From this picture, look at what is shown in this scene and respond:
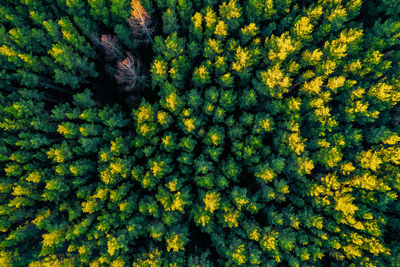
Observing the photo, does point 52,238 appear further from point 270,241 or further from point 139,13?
point 139,13

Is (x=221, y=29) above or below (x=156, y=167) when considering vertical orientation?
above

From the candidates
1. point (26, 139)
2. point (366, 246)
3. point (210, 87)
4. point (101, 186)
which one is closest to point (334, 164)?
point (366, 246)

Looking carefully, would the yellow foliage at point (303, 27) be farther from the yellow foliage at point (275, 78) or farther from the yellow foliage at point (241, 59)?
the yellow foliage at point (241, 59)

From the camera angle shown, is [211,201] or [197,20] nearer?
[211,201]

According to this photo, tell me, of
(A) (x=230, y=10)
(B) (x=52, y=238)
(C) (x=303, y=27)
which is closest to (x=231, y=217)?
(B) (x=52, y=238)

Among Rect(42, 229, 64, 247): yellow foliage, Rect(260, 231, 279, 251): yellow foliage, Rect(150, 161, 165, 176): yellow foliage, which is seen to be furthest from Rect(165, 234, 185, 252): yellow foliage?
Rect(42, 229, 64, 247): yellow foliage

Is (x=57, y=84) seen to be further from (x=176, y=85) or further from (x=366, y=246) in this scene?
(x=366, y=246)

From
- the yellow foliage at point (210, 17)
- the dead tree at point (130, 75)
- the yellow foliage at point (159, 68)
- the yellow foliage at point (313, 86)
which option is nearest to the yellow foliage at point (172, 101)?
the yellow foliage at point (159, 68)

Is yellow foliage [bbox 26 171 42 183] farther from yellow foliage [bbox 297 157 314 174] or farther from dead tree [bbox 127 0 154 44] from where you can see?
yellow foliage [bbox 297 157 314 174]
